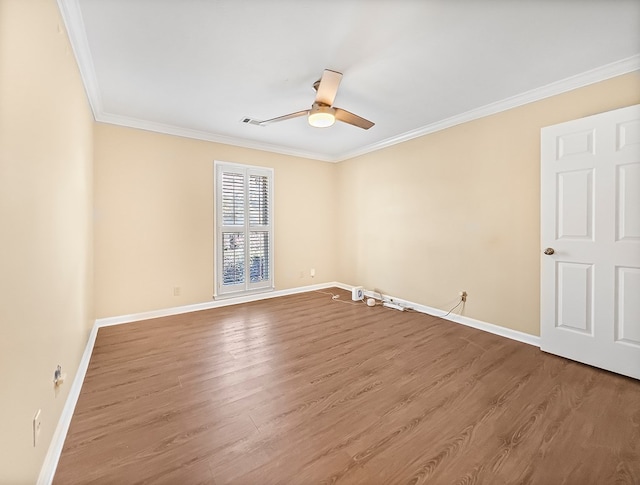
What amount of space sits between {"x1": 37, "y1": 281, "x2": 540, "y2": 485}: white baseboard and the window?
0.69 ft

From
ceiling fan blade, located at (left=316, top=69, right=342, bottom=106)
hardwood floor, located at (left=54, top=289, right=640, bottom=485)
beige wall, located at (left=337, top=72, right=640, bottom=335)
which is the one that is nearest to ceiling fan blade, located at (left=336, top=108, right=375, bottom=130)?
ceiling fan blade, located at (left=316, top=69, right=342, bottom=106)

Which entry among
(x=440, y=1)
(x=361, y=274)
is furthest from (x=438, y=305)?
(x=440, y=1)

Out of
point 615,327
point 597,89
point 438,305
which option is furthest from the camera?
point 438,305

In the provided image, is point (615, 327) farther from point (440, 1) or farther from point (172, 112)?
point (172, 112)

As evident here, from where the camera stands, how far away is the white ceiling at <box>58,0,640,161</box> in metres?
1.71

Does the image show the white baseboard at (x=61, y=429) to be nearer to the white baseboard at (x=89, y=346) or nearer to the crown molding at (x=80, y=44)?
the white baseboard at (x=89, y=346)

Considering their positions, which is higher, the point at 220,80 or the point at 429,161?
the point at 220,80

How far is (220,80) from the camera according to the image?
2.52 metres

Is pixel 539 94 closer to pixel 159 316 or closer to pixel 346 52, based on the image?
pixel 346 52

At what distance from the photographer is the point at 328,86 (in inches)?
91.7

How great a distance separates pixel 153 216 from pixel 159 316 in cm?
134

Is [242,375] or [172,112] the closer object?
[242,375]

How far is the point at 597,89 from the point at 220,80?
11.0 feet

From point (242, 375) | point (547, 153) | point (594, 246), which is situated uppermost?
point (547, 153)
